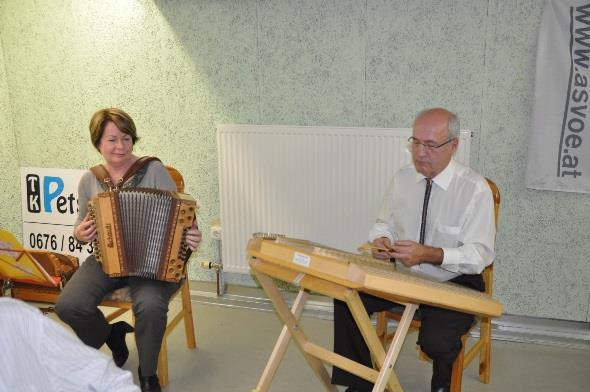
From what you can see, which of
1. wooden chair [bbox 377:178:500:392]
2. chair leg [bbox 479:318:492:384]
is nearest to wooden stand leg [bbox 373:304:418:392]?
wooden chair [bbox 377:178:500:392]

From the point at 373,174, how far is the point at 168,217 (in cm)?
116

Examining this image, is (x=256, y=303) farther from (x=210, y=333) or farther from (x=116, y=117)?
(x=116, y=117)

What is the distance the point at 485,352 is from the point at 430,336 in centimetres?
61

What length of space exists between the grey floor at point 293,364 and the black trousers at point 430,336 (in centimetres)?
36

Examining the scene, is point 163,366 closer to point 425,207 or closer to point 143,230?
point 143,230

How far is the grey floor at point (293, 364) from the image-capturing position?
258 cm

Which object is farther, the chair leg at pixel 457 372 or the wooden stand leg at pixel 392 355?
the chair leg at pixel 457 372

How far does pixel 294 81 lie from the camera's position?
320 cm

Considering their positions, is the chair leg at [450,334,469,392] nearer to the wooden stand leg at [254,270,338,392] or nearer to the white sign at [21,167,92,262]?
the wooden stand leg at [254,270,338,392]

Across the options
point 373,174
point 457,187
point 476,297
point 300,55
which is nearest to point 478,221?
point 457,187

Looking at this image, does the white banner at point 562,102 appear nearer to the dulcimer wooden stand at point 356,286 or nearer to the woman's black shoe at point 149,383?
the dulcimer wooden stand at point 356,286

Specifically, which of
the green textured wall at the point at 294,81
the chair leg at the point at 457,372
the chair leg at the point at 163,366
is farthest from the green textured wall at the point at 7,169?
the chair leg at the point at 457,372

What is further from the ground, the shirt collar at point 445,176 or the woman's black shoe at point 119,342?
the shirt collar at point 445,176

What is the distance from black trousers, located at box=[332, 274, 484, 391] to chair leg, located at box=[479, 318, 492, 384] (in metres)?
0.29
